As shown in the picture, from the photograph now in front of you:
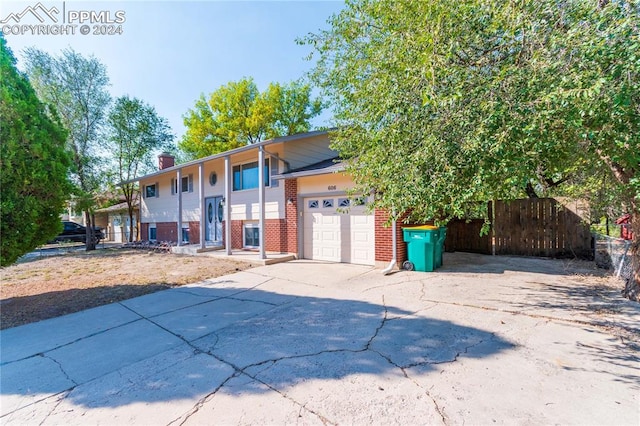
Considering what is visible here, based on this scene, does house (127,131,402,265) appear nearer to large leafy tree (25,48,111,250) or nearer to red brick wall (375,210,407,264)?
red brick wall (375,210,407,264)

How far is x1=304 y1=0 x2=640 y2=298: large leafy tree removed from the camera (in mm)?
2943

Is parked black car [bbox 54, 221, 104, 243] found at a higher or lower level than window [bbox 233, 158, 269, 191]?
lower

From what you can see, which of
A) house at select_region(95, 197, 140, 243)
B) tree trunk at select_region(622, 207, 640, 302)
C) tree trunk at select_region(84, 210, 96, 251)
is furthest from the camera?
house at select_region(95, 197, 140, 243)

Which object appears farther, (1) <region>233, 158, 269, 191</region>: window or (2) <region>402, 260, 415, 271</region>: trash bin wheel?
(1) <region>233, 158, 269, 191</region>: window

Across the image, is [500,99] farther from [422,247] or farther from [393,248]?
[393,248]

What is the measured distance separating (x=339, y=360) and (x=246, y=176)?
1004cm

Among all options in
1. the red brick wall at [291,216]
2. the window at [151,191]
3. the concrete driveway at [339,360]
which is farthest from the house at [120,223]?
the concrete driveway at [339,360]

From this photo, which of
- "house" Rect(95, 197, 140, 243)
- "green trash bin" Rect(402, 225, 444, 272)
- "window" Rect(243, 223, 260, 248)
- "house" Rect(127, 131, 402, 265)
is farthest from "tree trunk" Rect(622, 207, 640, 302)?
"house" Rect(95, 197, 140, 243)

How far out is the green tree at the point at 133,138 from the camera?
19.1 metres

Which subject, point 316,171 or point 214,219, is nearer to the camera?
point 316,171

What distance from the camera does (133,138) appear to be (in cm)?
1991

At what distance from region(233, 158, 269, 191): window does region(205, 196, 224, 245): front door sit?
1.44m

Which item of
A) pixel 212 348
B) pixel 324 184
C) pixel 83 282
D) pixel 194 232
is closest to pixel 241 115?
pixel 194 232

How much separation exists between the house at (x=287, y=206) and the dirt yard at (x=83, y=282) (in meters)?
1.95
